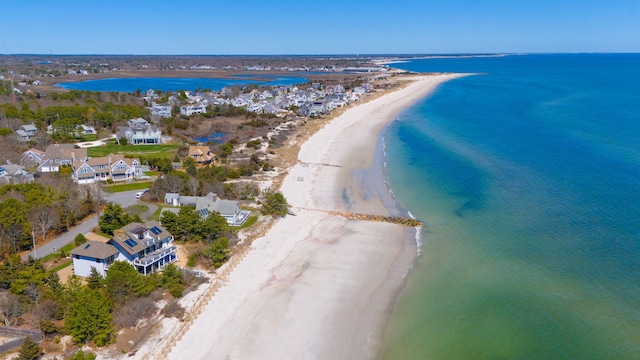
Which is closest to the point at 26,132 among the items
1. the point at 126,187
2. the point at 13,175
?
the point at 13,175

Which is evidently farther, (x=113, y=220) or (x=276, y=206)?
(x=276, y=206)

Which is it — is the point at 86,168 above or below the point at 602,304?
above

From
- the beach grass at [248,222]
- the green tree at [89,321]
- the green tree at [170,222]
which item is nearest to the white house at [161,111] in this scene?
the beach grass at [248,222]

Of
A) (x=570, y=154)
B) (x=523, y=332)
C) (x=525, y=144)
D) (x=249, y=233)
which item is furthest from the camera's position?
(x=525, y=144)

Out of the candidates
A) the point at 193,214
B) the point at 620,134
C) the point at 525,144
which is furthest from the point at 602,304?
the point at 620,134

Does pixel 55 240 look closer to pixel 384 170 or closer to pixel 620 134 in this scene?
pixel 384 170

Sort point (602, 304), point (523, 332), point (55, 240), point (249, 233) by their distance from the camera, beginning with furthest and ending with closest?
point (249, 233), point (55, 240), point (602, 304), point (523, 332)

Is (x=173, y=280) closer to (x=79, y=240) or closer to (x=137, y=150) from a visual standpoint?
(x=79, y=240)
